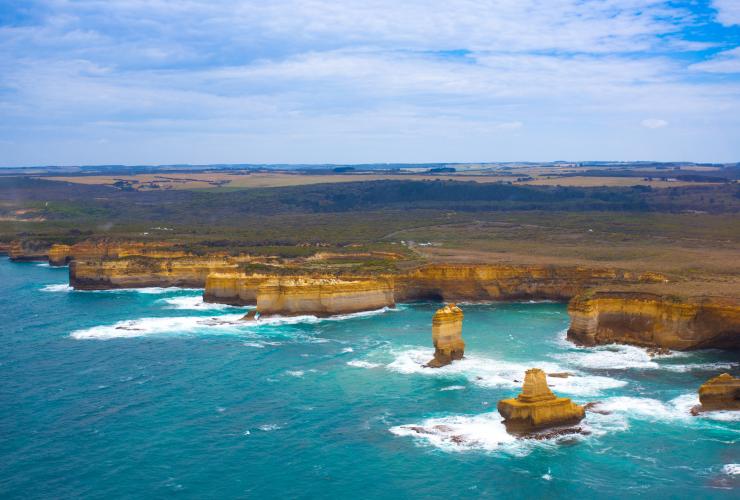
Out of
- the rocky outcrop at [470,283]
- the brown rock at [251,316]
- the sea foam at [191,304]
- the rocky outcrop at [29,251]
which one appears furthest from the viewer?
the rocky outcrop at [29,251]

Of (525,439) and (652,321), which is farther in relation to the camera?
(652,321)

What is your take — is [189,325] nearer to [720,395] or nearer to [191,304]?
[191,304]

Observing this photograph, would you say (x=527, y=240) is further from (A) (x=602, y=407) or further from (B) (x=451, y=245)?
(A) (x=602, y=407)

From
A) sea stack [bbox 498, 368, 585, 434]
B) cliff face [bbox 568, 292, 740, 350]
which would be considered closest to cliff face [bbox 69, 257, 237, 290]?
cliff face [bbox 568, 292, 740, 350]

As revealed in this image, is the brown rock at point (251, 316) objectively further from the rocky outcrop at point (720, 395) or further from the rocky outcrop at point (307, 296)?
the rocky outcrop at point (720, 395)

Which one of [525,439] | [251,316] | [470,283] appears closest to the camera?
[525,439]

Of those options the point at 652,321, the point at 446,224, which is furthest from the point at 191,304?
the point at 446,224

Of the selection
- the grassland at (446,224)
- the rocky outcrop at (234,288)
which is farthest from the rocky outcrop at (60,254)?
the rocky outcrop at (234,288)
